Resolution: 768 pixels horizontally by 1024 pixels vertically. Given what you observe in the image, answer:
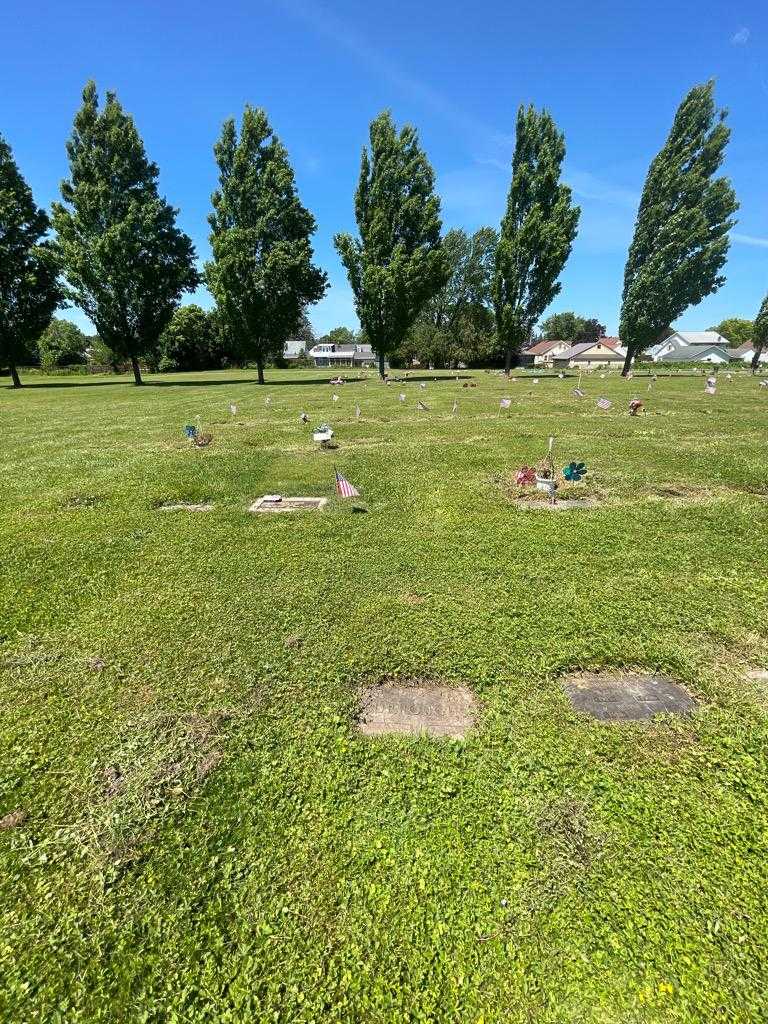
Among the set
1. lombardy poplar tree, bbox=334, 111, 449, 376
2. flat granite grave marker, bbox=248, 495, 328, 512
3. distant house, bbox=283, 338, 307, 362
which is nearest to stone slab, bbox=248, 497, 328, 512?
flat granite grave marker, bbox=248, 495, 328, 512

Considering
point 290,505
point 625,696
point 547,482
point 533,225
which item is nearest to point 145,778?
point 625,696

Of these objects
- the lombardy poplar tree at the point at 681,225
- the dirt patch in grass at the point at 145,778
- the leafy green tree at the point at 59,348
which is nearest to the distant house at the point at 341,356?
the leafy green tree at the point at 59,348

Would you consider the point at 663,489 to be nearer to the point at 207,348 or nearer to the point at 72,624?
the point at 72,624

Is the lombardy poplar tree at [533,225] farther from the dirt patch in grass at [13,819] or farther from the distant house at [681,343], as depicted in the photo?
the distant house at [681,343]

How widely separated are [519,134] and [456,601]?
40.7 meters

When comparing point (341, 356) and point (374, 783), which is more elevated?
point (341, 356)

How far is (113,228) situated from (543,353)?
283 ft

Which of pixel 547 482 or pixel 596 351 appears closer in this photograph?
pixel 547 482

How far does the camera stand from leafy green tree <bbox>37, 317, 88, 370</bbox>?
2409 inches

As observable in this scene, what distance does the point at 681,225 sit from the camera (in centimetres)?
3600

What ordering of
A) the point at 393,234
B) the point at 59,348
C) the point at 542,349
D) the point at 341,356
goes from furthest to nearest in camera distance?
the point at 542,349, the point at 341,356, the point at 59,348, the point at 393,234

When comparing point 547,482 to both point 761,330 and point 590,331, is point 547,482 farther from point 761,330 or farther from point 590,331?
point 590,331

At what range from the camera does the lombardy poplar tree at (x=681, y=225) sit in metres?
34.9

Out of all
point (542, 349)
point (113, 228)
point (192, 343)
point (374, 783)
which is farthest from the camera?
point (542, 349)
